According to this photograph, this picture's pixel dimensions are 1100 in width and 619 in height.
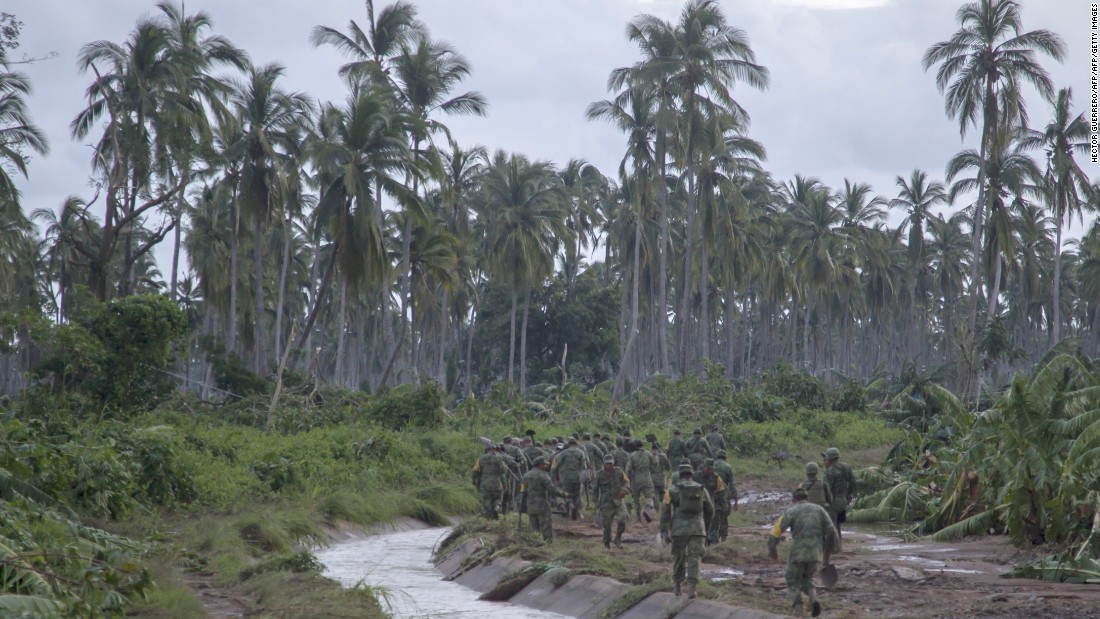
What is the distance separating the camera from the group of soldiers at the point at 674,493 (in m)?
12.3

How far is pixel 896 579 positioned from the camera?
49.3ft

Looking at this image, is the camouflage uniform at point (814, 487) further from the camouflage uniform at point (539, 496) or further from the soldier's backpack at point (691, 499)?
the camouflage uniform at point (539, 496)

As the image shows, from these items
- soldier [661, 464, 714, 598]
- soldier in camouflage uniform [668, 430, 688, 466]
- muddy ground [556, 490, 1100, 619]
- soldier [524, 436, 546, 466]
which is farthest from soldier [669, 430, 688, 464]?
soldier [661, 464, 714, 598]

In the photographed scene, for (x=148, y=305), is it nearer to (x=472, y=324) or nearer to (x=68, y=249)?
(x=68, y=249)

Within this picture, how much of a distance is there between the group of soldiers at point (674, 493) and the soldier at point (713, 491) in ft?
0.05

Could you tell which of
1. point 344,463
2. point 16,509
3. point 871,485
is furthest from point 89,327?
point 871,485

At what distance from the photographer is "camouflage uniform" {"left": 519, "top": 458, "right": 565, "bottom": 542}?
60.2ft

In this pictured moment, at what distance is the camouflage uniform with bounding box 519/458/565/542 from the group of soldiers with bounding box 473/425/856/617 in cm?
2

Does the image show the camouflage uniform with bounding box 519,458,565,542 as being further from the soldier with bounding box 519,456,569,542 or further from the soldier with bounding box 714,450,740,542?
the soldier with bounding box 714,450,740,542

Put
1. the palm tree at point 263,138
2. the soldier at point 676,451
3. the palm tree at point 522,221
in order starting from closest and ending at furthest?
the soldier at point 676,451
the palm tree at point 263,138
the palm tree at point 522,221

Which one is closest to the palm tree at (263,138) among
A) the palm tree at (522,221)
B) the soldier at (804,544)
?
the palm tree at (522,221)

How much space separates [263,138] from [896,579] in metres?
26.9

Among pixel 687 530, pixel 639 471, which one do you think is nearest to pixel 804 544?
pixel 687 530

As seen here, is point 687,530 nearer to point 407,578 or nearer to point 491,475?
point 407,578
